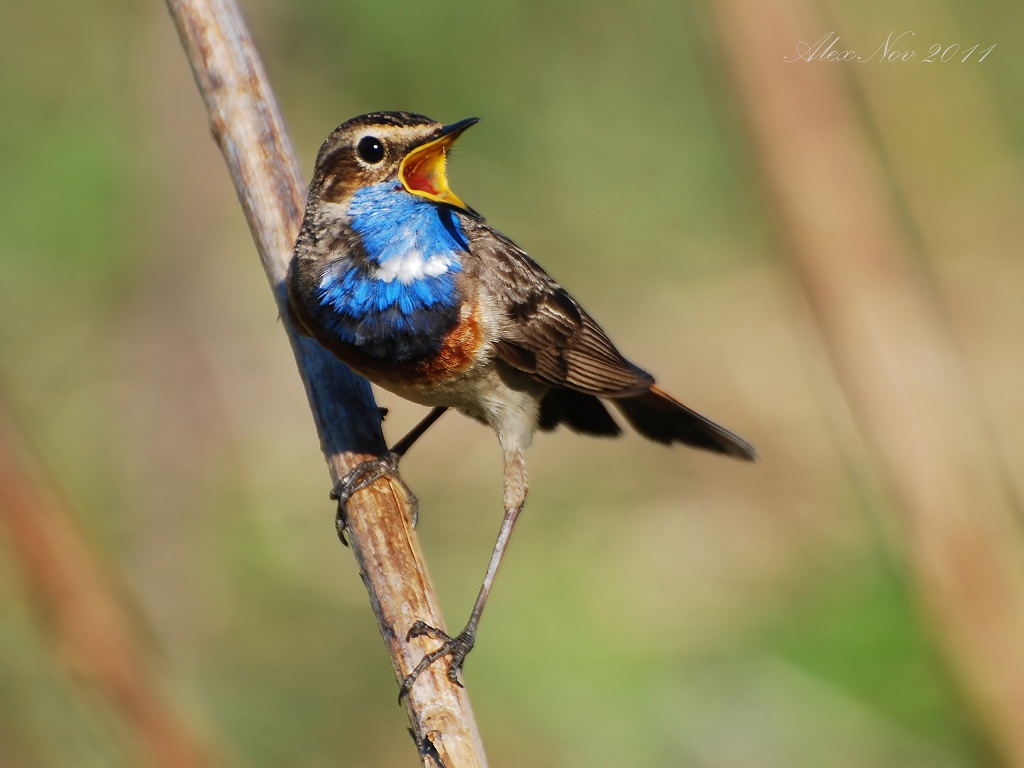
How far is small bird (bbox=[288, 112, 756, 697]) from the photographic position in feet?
14.0

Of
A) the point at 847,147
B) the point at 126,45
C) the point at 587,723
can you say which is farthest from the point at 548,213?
the point at 847,147

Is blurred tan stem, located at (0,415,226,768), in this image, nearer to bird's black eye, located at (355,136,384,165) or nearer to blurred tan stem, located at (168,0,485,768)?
blurred tan stem, located at (168,0,485,768)

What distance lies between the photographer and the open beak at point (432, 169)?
419cm

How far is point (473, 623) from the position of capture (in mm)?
4332

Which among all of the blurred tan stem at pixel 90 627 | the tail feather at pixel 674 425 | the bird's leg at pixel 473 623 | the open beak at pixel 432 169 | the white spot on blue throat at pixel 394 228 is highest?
the open beak at pixel 432 169

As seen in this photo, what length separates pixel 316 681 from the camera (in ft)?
22.3

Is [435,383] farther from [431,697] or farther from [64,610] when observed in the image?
[64,610]

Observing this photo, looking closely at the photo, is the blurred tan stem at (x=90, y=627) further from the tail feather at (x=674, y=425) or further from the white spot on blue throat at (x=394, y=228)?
the tail feather at (x=674, y=425)

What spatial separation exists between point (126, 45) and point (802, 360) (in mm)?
5918

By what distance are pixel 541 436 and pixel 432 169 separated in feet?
14.5

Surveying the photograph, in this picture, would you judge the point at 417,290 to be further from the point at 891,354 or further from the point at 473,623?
the point at 891,354

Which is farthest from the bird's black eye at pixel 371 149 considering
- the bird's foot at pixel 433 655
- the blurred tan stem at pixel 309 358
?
the bird's foot at pixel 433 655

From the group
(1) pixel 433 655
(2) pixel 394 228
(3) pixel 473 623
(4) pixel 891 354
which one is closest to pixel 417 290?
(2) pixel 394 228

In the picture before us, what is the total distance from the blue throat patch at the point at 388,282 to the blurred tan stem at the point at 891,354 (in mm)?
1251
